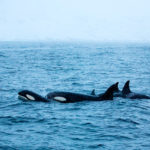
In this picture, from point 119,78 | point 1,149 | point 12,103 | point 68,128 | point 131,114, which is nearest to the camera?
→ point 1,149

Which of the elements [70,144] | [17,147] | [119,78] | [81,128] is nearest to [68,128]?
[81,128]

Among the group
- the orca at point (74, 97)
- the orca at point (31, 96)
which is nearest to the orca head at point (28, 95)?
the orca at point (31, 96)

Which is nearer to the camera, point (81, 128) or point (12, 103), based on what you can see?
point (81, 128)

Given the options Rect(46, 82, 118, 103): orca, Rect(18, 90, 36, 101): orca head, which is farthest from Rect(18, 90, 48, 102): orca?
Rect(46, 82, 118, 103): orca

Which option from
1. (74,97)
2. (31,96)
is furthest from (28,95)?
(74,97)

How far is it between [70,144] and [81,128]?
159cm

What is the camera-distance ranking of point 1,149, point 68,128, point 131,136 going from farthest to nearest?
point 68,128 → point 131,136 → point 1,149

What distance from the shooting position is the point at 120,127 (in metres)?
10.9

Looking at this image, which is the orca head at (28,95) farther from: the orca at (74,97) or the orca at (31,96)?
the orca at (74,97)

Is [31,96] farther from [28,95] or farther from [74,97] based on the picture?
[74,97]

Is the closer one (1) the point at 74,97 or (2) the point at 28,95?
(2) the point at 28,95

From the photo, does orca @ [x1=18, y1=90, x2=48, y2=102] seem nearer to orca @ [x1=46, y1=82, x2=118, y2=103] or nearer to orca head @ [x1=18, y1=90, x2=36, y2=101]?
orca head @ [x1=18, y1=90, x2=36, y2=101]

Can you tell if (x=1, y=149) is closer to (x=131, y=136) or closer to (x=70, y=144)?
(x=70, y=144)

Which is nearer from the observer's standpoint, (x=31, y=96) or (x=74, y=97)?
(x=31, y=96)
